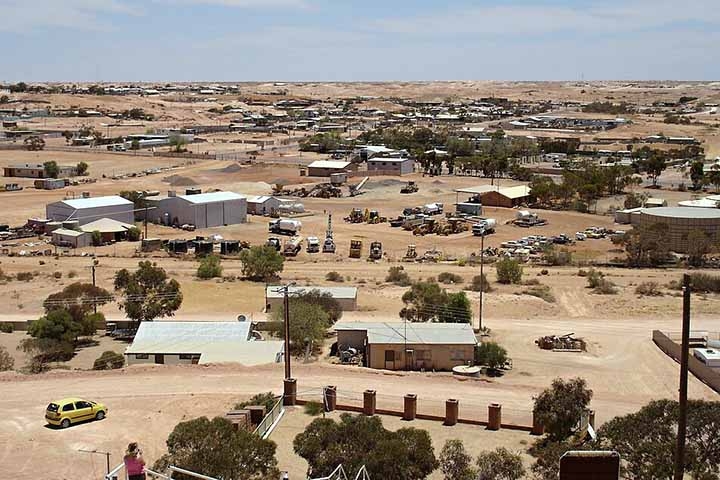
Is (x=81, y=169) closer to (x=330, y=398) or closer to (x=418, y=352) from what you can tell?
(x=418, y=352)

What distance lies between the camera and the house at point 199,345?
74.2ft

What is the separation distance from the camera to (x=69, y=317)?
1009 inches

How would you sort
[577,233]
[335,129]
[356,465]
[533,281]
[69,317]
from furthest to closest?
[335,129] < [577,233] < [533,281] < [69,317] < [356,465]

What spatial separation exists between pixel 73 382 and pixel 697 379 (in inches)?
615

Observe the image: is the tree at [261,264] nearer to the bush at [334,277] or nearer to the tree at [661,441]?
the bush at [334,277]

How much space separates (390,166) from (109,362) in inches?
2088

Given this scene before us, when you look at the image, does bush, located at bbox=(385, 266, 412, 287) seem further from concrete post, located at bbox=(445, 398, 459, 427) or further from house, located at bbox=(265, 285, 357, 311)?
concrete post, located at bbox=(445, 398, 459, 427)

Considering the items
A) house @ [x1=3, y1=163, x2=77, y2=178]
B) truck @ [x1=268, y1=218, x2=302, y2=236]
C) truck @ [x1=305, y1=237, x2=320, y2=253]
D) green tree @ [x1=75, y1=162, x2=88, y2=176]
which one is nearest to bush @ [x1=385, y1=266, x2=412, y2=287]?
truck @ [x1=305, y1=237, x2=320, y2=253]

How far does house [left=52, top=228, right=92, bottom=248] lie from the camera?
4425 cm

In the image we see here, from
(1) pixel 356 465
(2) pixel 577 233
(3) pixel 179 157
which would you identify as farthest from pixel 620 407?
(3) pixel 179 157

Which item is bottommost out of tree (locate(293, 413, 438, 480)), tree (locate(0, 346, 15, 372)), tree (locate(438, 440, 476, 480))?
tree (locate(0, 346, 15, 372))

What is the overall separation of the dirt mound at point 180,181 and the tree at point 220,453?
2169 inches

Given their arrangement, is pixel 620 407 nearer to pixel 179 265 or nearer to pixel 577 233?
pixel 179 265

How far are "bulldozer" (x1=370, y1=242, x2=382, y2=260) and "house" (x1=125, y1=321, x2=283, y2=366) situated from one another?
16716 millimetres
